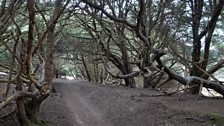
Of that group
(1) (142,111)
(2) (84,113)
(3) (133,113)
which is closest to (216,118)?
(1) (142,111)

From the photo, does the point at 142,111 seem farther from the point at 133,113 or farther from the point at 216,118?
the point at 216,118

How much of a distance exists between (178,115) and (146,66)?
8.03 ft

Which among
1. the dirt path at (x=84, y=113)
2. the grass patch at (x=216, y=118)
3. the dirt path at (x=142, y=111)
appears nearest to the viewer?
the grass patch at (x=216, y=118)

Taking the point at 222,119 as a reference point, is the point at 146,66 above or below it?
above

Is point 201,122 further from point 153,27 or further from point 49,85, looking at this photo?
point 153,27

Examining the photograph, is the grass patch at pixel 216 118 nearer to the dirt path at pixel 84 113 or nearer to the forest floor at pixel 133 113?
the forest floor at pixel 133 113

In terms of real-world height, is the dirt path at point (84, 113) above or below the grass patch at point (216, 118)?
below

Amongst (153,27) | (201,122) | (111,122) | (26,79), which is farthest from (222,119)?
(153,27)

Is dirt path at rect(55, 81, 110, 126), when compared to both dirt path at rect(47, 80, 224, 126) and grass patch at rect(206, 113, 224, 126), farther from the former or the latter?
grass patch at rect(206, 113, 224, 126)

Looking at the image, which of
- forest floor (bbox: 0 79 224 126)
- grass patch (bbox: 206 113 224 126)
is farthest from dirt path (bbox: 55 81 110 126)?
grass patch (bbox: 206 113 224 126)

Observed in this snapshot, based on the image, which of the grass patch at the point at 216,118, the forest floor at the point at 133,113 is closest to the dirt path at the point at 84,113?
the forest floor at the point at 133,113

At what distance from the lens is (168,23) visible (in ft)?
41.0

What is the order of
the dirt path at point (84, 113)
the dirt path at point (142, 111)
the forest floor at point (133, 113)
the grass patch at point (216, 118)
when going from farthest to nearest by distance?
the dirt path at point (84, 113), the dirt path at point (142, 111), the forest floor at point (133, 113), the grass patch at point (216, 118)

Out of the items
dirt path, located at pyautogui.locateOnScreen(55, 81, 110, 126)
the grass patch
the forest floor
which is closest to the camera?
the grass patch
